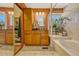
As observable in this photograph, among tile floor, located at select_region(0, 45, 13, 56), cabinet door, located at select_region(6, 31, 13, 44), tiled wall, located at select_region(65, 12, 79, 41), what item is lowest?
tile floor, located at select_region(0, 45, 13, 56)

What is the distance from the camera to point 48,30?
613cm

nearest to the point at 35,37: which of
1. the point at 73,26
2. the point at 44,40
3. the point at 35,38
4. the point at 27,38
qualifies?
the point at 35,38

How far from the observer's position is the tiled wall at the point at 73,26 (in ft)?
15.7

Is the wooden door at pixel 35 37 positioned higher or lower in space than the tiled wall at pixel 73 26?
lower

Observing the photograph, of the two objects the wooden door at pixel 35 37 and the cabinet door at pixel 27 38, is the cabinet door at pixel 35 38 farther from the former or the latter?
the cabinet door at pixel 27 38

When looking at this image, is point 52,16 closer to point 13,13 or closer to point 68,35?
point 68,35

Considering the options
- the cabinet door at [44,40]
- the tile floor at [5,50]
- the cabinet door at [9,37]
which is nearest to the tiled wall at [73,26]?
the cabinet door at [44,40]

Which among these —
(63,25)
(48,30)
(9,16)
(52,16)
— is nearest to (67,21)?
(63,25)

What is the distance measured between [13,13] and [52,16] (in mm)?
1711

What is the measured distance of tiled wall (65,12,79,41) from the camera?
480 centimetres

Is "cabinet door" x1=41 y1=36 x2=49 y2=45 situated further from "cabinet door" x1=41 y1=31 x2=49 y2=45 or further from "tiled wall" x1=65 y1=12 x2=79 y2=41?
"tiled wall" x1=65 y1=12 x2=79 y2=41

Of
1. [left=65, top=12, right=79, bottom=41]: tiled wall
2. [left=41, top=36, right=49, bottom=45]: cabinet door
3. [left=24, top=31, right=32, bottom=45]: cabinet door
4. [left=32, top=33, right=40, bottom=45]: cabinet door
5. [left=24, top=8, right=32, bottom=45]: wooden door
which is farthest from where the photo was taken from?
[left=24, top=8, right=32, bottom=45]: wooden door

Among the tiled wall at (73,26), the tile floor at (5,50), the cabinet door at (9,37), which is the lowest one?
the tile floor at (5,50)

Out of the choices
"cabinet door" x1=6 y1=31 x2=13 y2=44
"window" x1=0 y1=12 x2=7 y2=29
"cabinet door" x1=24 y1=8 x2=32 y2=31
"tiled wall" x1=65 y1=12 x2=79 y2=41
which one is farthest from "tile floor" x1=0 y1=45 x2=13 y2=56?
"cabinet door" x1=24 y1=8 x2=32 y2=31
